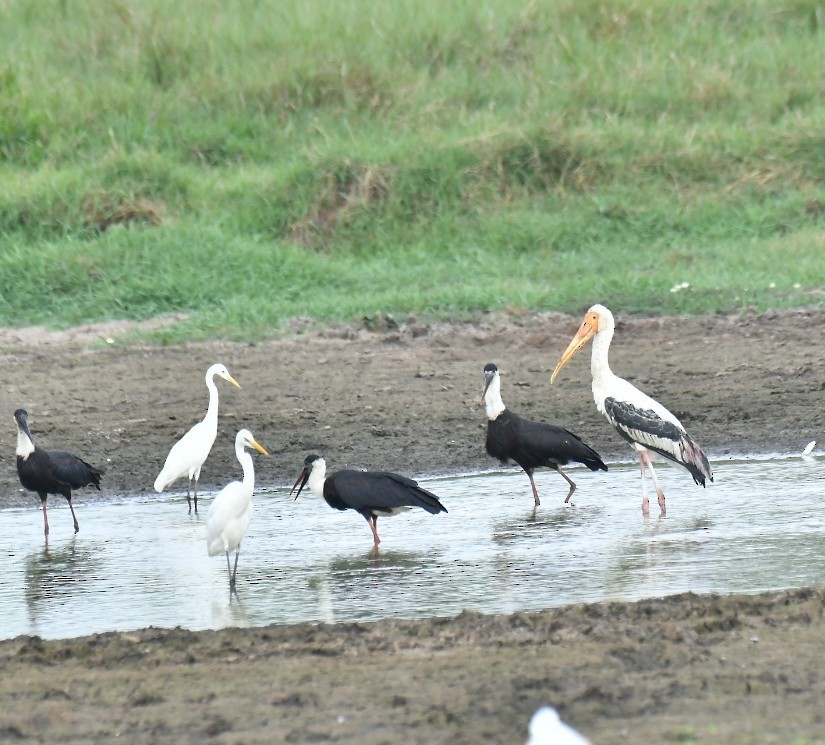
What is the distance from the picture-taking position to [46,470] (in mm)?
8008

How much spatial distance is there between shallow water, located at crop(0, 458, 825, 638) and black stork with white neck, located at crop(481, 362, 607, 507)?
228 mm

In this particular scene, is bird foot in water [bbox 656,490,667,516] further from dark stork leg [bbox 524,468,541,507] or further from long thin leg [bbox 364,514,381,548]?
long thin leg [bbox 364,514,381,548]

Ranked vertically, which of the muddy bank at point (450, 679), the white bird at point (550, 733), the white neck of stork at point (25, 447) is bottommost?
the white neck of stork at point (25, 447)

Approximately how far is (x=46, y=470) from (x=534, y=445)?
270 centimetres

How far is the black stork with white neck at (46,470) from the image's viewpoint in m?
8.02

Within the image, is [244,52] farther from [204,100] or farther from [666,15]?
[666,15]

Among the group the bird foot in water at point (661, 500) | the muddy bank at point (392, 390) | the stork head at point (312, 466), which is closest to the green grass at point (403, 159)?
the muddy bank at point (392, 390)

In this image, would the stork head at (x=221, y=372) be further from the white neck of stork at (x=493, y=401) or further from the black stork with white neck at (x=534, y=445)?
the black stork with white neck at (x=534, y=445)

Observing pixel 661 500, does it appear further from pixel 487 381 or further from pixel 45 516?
pixel 45 516

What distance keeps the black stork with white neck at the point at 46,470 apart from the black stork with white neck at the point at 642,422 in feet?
9.69

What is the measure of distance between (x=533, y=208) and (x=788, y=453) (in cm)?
456

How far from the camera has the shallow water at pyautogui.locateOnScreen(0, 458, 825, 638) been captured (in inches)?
247

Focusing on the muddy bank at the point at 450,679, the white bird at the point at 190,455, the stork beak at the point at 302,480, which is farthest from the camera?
the white bird at the point at 190,455

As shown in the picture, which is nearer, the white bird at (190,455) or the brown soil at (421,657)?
the brown soil at (421,657)
